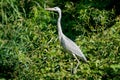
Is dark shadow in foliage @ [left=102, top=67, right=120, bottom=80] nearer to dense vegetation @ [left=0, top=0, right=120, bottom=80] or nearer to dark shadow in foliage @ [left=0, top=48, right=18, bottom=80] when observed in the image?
dense vegetation @ [left=0, top=0, right=120, bottom=80]

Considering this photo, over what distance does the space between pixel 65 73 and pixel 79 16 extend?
6.19 ft

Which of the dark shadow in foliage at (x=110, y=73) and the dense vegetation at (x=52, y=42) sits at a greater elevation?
the dense vegetation at (x=52, y=42)

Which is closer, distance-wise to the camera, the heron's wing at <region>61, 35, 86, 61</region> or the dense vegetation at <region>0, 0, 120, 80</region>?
the dense vegetation at <region>0, 0, 120, 80</region>

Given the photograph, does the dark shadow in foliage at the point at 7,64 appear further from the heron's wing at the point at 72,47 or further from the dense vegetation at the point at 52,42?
the heron's wing at the point at 72,47

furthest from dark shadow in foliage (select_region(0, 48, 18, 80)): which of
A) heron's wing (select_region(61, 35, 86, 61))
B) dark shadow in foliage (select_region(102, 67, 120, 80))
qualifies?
dark shadow in foliage (select_region(102, 67, 120, 80))

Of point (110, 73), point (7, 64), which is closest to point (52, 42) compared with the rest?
point (7, 64)

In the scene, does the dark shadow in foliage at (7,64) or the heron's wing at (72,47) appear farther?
the heron's wing at (72,47)

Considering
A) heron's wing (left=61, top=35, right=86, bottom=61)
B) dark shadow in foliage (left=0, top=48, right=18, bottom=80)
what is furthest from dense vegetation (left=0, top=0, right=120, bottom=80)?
heron's wing (left=61, top=35, right=86, bottom=61)

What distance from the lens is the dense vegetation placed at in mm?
6250

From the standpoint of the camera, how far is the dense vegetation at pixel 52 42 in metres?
6.25

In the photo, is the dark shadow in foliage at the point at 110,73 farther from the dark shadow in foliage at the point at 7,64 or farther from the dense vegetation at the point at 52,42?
the dark shadow in foliage at the point at 7,64

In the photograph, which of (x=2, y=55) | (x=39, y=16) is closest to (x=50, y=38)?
(x=39, y=16)

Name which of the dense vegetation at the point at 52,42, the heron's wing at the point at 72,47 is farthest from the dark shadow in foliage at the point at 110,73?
the heron's wing at the point at 72,47

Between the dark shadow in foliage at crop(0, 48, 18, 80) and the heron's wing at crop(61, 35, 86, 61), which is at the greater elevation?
the heron's wing at crop(61, 35, 86, 61)
